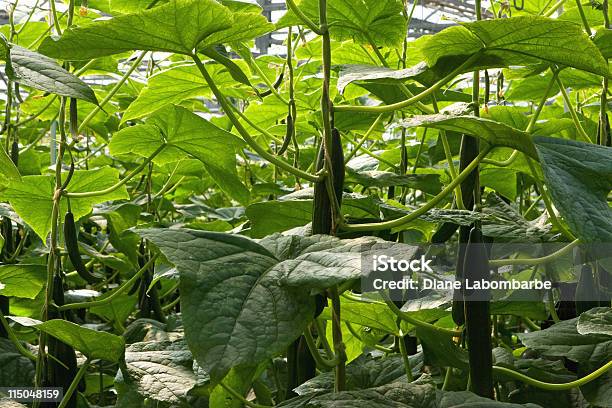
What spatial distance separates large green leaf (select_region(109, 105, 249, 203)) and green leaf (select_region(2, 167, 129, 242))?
0.20 ft

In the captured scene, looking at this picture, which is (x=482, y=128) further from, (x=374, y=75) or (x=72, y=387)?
(x=72, y=387)

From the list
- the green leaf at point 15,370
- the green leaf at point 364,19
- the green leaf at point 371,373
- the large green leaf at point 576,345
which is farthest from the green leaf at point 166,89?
the large green leaf at point 576,345

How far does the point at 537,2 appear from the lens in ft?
5.26

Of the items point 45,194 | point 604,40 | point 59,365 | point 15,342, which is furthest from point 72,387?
point 604,40

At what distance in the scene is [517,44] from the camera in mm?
831

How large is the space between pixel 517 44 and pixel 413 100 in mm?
133

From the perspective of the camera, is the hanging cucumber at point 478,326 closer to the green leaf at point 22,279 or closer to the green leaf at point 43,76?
the green leaf at point 43,76

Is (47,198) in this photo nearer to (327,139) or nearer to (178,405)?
(178,405)

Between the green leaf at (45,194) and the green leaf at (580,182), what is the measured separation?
2.54 ft

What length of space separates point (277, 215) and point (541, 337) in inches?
14.1

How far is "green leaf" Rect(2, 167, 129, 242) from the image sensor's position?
4.00ft

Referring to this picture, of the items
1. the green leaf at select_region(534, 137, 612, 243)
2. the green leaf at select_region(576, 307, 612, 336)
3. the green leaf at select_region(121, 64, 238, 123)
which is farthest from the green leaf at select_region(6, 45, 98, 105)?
the green leaf at select_region(576, 307, 612, 336)

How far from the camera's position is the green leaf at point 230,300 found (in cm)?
57

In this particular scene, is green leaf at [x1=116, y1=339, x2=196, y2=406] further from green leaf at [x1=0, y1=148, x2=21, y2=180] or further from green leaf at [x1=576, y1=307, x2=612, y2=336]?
green leaf at [x1=576, y1=307, x2=612, y2=336]
